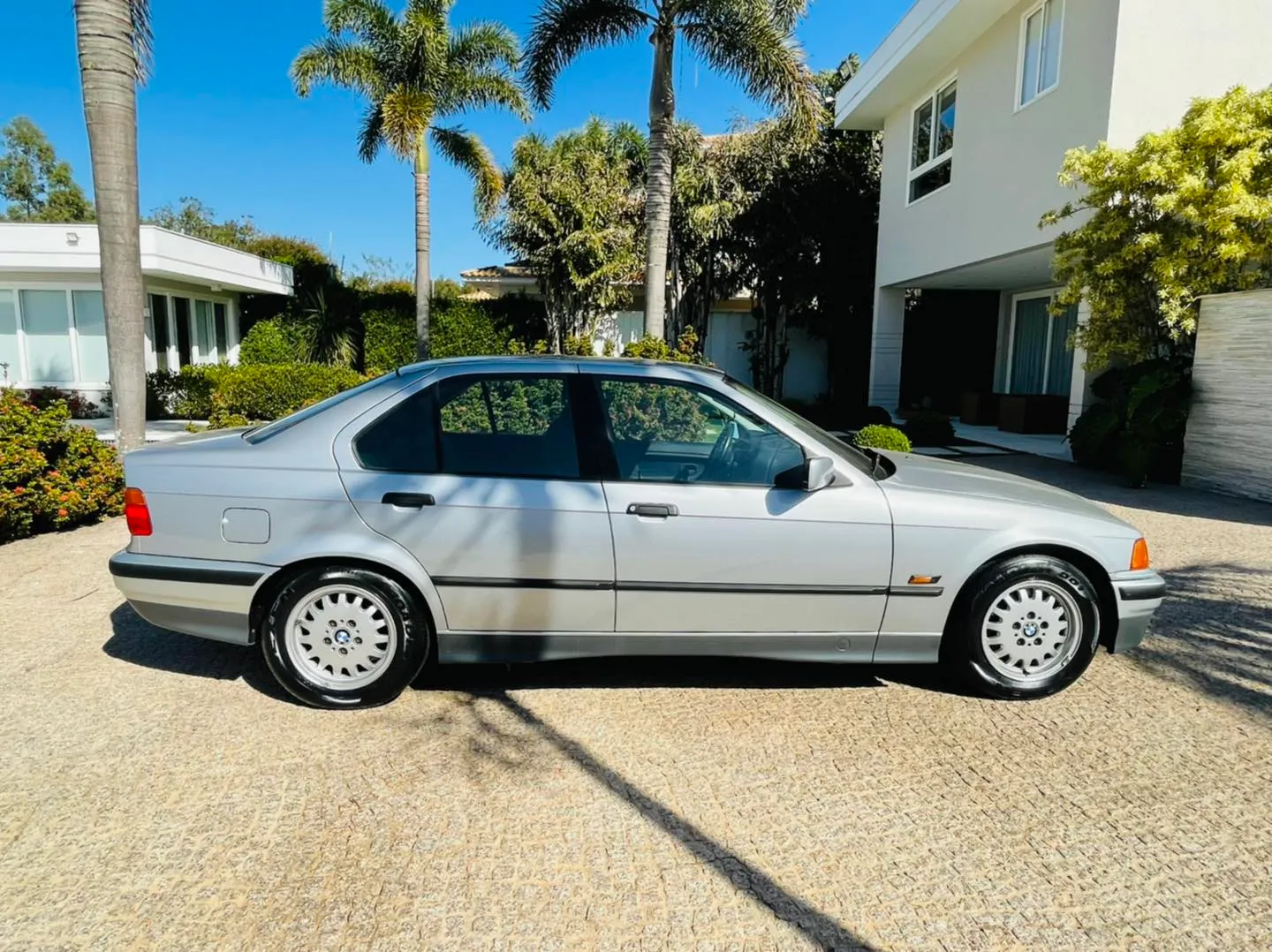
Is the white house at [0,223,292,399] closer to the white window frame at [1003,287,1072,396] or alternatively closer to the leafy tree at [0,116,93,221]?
the white window frame at [1003,287,1072,396]

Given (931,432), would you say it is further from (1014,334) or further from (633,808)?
(633,808)

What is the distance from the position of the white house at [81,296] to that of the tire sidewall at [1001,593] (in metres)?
17.0

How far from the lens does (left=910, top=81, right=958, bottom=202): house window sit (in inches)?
605

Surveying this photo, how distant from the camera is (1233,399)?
348 inches

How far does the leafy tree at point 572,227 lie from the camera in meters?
17.2

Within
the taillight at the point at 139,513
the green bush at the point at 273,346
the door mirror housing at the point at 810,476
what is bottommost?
the taillight at the point at 139,513

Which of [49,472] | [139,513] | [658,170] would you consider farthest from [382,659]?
[658,170]

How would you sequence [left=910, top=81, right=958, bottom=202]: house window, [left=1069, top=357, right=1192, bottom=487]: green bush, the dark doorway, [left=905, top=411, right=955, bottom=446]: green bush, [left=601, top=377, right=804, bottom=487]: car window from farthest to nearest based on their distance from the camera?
1. the dark doorway
2. [left=910, top=81, right=958, bottom=202]: house window
3. [left=905, top=411, right=955, bottom=446]: green bush
4. [left=1069, top=357, right=1192, bottom=487]: green bush
5. [left=601, top=377, right=804, bottom=487]: car window

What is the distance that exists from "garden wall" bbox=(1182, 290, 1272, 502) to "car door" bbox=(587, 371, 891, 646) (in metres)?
7.47

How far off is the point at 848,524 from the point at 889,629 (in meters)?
0.54

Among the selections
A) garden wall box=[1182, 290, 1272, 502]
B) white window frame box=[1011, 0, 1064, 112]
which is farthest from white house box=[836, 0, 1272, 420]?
garden wall box=[1182, 290, 1272, 502]

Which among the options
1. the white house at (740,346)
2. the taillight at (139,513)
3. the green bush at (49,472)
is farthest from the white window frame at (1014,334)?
the taillight at (139,513)

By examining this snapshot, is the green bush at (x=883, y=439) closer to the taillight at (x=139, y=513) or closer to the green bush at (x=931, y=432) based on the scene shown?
the green bush at (x=931, y=432)

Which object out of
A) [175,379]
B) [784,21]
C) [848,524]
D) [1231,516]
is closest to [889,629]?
[848,524]
